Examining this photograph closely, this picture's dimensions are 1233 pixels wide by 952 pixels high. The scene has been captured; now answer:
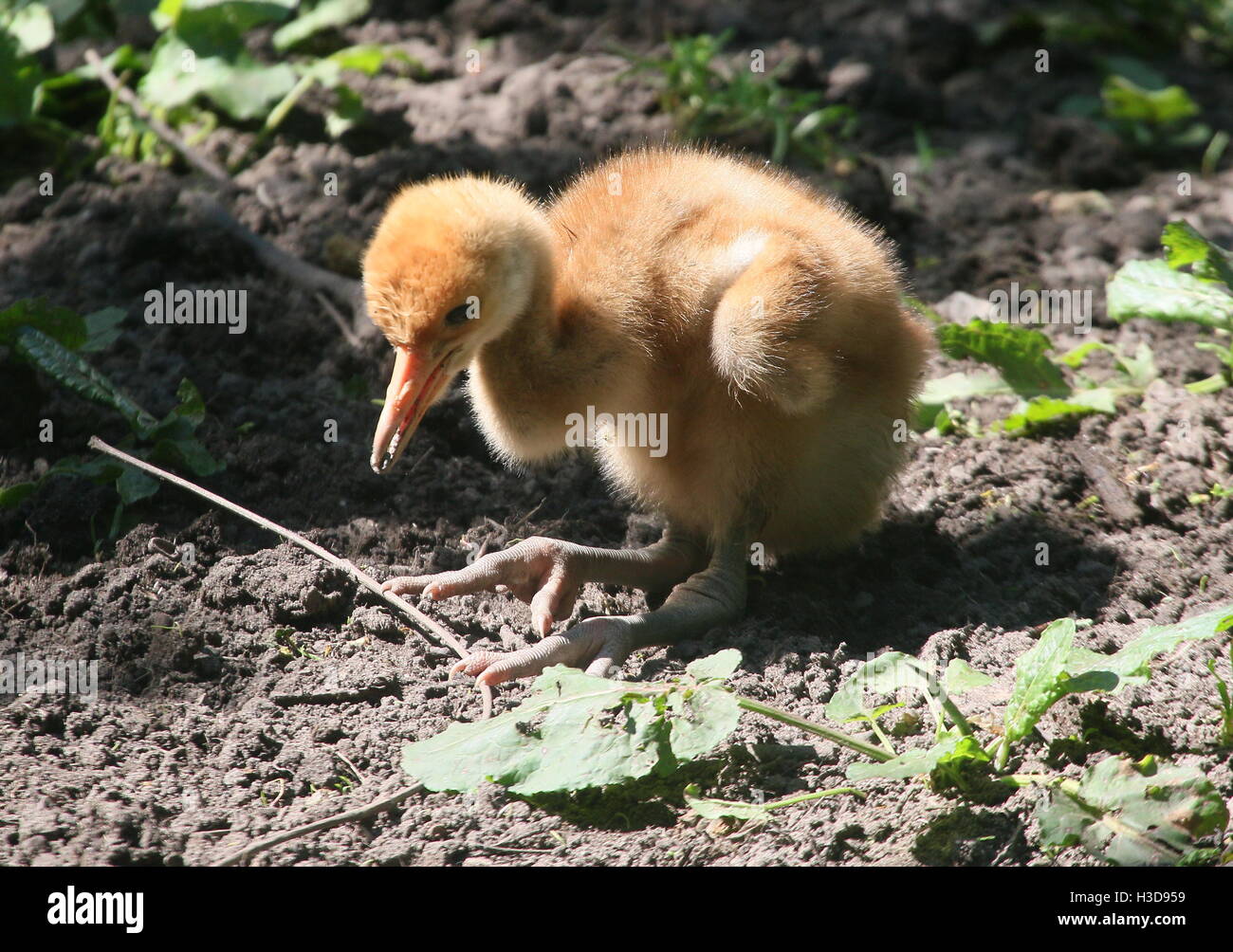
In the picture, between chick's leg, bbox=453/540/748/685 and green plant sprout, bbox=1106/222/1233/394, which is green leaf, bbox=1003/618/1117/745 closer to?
chick's leg, bbox=453/540/748/685

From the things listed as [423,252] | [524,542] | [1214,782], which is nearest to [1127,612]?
[1214,782]

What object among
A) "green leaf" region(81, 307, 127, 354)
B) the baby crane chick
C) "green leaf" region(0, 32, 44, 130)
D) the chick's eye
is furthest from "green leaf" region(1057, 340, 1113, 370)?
"green leaf" region(0, 32, 44, 130)

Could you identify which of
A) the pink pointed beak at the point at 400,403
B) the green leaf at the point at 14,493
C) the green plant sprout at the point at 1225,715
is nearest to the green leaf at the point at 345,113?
the green leaf at the point at 14,493

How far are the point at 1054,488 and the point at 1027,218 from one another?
70.8 inches

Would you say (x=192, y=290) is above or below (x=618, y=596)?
above

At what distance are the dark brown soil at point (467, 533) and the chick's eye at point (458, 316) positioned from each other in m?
0.77

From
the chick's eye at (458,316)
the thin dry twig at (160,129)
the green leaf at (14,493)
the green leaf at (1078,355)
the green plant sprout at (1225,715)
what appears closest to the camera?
the green plant sprout at (1225,715)

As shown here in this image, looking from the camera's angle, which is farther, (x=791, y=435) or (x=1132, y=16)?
(x=1132, y=16)

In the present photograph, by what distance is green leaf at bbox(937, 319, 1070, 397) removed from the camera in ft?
12.9

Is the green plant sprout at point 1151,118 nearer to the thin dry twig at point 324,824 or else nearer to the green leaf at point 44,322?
the green leaf at point 44,322

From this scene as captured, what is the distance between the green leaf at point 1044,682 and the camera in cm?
247

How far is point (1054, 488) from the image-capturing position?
3730 millimetres

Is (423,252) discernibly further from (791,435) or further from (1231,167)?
(1231,167)

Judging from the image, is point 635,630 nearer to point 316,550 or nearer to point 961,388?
point 316,550
